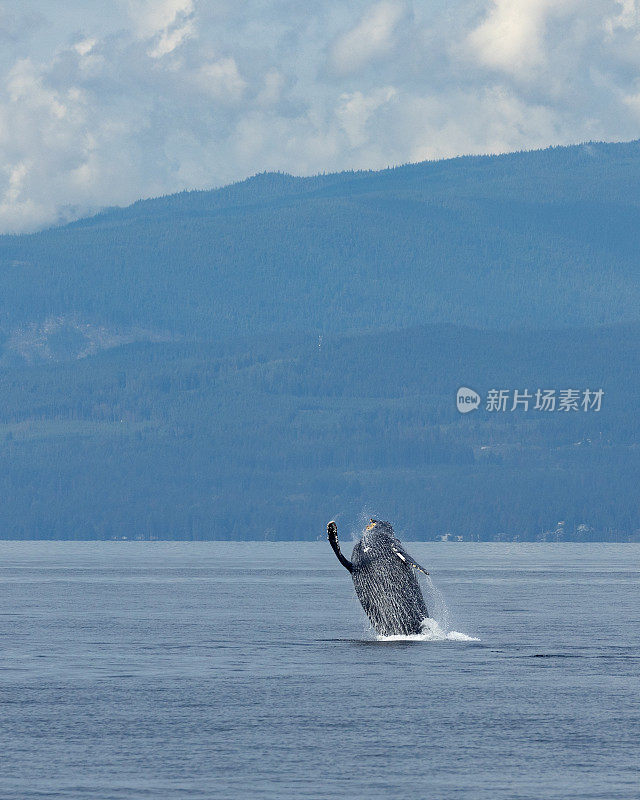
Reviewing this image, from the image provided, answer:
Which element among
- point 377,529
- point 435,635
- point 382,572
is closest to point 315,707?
point 382,572

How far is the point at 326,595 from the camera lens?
11888 centimetres

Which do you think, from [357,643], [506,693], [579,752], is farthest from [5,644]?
[579,752]

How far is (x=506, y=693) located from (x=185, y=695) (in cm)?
1010

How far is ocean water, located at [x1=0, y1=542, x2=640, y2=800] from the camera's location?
37.9 metres

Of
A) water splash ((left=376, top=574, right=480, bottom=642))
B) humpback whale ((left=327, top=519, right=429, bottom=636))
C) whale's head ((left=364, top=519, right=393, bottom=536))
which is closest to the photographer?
humpback whale ((left=327, top=519, right=429, bottom=636))

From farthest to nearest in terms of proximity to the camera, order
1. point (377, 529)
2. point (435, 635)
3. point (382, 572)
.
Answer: point (435, 635) < point (377, 529) < point (382, 572)

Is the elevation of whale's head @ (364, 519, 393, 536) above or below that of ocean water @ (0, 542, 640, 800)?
above

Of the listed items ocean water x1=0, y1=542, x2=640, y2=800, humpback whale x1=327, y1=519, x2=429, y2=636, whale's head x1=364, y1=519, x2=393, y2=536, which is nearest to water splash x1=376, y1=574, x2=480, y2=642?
ocean water x1=0, y1=542, x2=640, y2=800

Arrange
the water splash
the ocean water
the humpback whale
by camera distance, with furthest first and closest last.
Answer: the water splash < the humpback whale < the ocean water

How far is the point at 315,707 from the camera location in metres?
49.2

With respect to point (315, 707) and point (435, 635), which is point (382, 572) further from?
point (315, 707)

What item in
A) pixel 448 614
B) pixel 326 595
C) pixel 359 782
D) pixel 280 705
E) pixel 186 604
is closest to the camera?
pixel 359 782

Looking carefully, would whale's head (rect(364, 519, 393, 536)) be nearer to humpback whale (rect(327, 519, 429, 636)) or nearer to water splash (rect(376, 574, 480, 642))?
humpback whale (rect(327, 519, 429, 636))

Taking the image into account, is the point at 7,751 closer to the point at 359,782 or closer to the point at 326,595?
the point at 359,782
